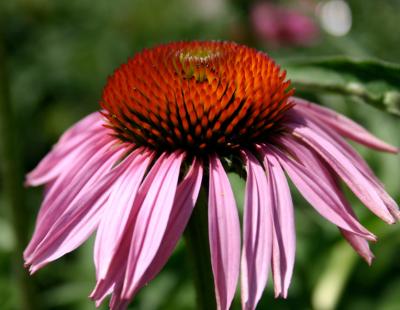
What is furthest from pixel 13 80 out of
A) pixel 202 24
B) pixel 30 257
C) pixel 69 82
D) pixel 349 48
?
pixel 30 257

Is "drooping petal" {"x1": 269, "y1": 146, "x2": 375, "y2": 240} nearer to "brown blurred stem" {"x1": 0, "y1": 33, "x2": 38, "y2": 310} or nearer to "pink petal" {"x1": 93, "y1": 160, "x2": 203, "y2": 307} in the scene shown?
"pink petal" {"x1": 93, "y1": 160, "x2": 203, "y2": 307}

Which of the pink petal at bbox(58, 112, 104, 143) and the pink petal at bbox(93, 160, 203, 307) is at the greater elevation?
the pink petal at bbox(58, 112, 104, 143)

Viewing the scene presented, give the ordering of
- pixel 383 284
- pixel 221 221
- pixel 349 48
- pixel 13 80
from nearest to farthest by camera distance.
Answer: pixel 221 221 < pixel 349 48 < pixel 383 284 < pixel 13 80

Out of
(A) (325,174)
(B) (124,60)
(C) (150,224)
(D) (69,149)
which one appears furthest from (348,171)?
(B) (124,60)

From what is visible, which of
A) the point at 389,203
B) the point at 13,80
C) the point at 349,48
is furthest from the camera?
the point at 13,80

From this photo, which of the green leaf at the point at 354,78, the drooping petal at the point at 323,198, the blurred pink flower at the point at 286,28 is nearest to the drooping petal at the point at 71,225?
the drooping petal at the point at 323,198

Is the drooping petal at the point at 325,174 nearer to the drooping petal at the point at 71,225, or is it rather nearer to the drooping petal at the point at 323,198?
the drooping petal at the point at 323,198

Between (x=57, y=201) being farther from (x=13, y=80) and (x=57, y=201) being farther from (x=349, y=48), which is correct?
(x=13, y=80)

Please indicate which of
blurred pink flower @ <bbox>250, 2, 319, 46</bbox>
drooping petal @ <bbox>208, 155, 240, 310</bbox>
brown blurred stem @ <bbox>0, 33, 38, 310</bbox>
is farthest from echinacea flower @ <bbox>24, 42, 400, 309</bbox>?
blurred pink flower @ <bbox>250, 2, 319, 46</bbox>

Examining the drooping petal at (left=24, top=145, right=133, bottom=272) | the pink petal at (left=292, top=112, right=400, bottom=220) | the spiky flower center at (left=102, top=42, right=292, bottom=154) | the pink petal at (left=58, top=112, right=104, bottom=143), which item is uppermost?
the spiky flower center at (left=102, top=42, right=292, bottom=154)
